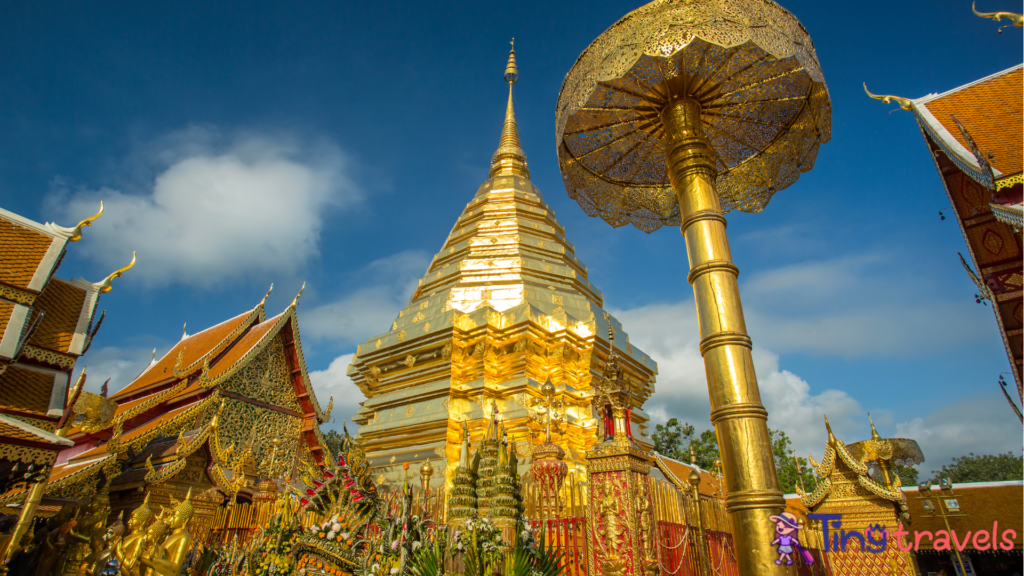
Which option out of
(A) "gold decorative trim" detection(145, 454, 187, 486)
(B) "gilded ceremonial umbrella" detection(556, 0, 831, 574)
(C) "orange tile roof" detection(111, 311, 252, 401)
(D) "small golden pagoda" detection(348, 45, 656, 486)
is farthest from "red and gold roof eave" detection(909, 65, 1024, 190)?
(C) "orange tile roof" detection(111, 311, 252, 401)

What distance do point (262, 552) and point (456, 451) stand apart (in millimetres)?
3229

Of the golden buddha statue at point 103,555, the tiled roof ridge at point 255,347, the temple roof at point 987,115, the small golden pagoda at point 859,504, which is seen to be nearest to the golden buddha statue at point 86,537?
the golden buddha statue at point 103,555

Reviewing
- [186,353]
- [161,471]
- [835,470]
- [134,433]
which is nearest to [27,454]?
[161,471]

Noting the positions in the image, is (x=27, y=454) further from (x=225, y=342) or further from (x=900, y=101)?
(x=900, y=101)

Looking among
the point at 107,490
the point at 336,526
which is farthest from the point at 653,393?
the point at 107,490

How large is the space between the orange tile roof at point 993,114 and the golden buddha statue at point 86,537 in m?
11.4

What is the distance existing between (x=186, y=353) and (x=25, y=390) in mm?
6779

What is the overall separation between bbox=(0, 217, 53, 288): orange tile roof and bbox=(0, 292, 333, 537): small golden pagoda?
2606 millimetres

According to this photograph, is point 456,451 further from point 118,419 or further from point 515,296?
point 118,419

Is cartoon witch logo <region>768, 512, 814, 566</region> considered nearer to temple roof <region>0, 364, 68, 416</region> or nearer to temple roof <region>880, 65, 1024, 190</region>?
temple roof <region>880, 65, 1024, 190</region>

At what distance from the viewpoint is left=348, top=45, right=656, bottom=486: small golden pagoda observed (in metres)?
8.66

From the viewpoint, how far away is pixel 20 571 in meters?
6.95

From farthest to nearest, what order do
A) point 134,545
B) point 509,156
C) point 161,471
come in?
1. point 509,156
2. point 161,471
3. point 134,545

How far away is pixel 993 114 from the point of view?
6.87 meters
